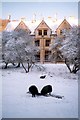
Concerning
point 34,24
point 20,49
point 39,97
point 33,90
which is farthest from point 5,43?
point 39,97

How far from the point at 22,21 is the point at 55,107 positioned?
1103mm

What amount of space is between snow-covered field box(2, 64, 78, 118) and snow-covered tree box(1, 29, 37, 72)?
121 millimetres

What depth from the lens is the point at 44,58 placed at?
2.80m

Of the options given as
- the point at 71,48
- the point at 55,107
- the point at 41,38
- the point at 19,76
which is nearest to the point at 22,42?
the point at 41,38

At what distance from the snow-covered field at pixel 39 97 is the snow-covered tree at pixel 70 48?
93 millimetres

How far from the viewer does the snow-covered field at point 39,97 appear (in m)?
2.69

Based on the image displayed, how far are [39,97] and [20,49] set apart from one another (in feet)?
2.01

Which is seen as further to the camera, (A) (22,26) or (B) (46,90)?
(A) (22,26)

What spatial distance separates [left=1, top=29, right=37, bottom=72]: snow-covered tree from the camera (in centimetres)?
279

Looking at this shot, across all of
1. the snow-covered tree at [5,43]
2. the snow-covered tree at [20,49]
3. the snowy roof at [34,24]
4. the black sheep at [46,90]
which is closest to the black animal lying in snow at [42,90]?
the black sheep at [46,90]

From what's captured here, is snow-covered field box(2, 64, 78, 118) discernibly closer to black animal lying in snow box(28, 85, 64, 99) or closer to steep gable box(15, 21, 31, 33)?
black animal lying in snow box(28, 85, 64, 99)

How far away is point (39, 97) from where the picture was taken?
2721mm

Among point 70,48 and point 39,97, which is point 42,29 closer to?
point 70,48

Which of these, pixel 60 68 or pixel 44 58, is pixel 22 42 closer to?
pixel 44 58
